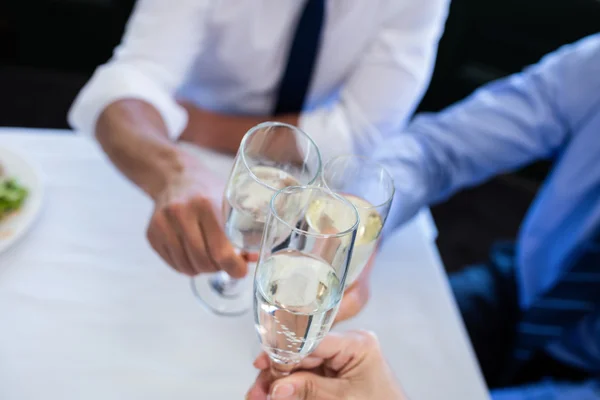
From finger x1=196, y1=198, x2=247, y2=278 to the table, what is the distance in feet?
0.43

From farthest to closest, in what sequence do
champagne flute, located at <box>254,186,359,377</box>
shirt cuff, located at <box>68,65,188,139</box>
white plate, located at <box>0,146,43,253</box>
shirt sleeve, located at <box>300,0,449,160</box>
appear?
shirt sleeve, located at <box>300,0,449,160</box> → shirt cuff, located at <box>68,65,188,139</box> → white plate, located at <box>0,146,43,253</box> → champagne flute, located at <box>254,186,359,377</box>

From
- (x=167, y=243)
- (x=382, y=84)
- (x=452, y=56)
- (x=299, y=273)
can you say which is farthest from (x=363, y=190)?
(x=452, y=56)

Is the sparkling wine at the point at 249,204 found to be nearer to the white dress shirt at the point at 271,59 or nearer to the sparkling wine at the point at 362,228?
the sparkling wine at the point at 362,228

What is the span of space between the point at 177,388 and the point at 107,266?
0.24m

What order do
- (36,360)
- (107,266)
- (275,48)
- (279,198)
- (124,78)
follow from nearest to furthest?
(279,198) < (36,360) < (107,266) < (124,78) < (275,48)

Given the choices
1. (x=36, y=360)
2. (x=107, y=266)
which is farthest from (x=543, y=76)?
(x=36, y=360)

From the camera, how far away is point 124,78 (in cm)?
110

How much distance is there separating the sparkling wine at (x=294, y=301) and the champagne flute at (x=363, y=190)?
3.8 inches

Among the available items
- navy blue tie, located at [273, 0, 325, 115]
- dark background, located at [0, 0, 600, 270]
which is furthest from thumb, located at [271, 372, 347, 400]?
dark background, located at [0, 0, 600, 270]

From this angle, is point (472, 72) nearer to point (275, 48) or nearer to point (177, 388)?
point (275, 48)

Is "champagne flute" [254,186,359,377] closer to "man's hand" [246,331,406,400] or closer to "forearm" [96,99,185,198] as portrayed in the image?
"man's hand" [246,331,406,400]

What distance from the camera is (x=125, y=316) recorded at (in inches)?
33.7

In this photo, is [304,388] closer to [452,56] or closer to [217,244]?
[217,244]

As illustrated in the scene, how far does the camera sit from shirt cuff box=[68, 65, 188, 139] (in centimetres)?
108
